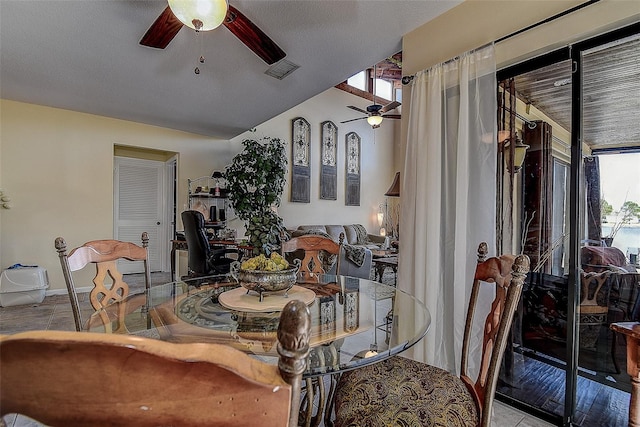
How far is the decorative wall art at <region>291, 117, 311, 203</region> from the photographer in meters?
6.61

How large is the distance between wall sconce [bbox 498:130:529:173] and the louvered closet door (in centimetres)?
572

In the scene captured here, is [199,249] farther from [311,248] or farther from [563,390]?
[563,390]

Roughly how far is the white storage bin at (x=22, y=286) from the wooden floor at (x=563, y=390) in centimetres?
495

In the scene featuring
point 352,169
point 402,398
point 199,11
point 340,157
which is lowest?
point 402,398

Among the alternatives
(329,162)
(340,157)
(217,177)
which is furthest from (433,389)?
(340,157)

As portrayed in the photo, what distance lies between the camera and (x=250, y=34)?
2023 millimetres

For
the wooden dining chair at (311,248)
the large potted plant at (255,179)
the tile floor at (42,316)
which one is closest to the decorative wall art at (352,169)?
the large potted plant at (255,179)

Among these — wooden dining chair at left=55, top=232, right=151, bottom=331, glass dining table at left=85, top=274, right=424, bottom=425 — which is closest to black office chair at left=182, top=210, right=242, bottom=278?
wooden dining chair at left=55, top=232, right=151, bottom=331

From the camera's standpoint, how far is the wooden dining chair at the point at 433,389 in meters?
1.07

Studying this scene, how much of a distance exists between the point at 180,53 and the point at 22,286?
3.41 meters

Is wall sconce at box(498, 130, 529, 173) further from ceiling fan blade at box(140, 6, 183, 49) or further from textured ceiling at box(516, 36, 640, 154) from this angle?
ceiling fan blade at box(140, 6, 183, 49)

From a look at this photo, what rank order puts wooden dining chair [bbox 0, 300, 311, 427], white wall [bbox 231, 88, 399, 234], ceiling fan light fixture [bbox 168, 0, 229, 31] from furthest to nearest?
white wall [bbox 231, 88, 399, 234], ceiling fan light fixture [bbox 168, 0, 229, 31], wooden dining chair [bbox 0, 300, 311, 427]

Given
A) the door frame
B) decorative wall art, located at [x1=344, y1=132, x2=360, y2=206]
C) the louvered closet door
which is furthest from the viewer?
decorative wall art, located at [x1=344, y1=132, x2=360, y2=206]

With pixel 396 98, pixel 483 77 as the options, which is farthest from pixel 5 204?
pixel 396 98
